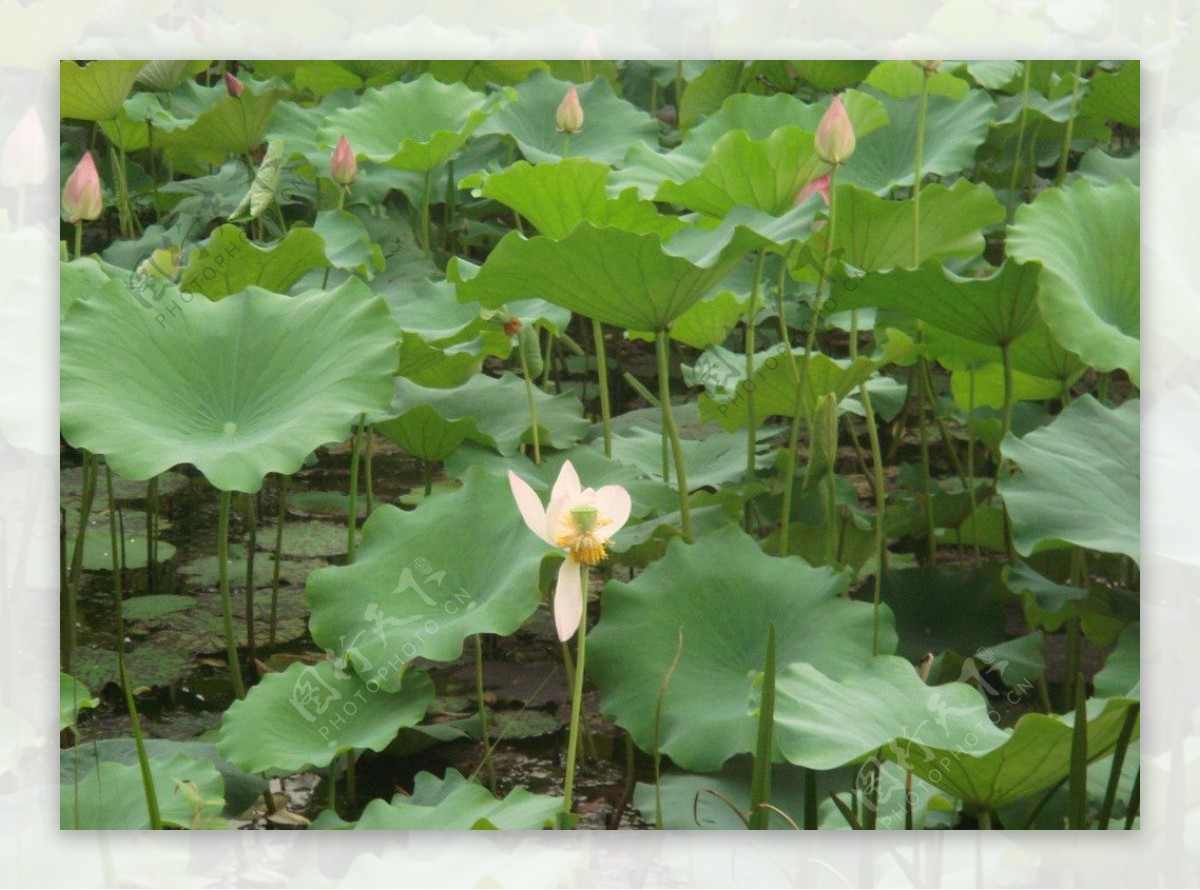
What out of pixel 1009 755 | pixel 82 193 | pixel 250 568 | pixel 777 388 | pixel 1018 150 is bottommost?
pixel 1009 755

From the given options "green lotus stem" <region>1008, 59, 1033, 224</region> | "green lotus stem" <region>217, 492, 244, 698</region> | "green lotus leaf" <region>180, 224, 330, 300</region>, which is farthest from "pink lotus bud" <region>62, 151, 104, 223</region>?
"green lotus stem" <region>1008, 59, 1033, 224</region>

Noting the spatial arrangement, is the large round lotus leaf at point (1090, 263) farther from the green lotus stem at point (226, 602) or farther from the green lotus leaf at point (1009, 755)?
the green lotus stem at point (226, 602)

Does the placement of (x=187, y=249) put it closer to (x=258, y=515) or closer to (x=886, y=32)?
(x=258, y=515)

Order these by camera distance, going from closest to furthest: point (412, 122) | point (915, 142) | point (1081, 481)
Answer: point (1081, 481) < point (915, 142) < point (412, 122)

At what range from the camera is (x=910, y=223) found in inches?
63.0

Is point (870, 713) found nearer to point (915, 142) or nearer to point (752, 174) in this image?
point (752, 174)

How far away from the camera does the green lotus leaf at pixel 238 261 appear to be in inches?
61.9

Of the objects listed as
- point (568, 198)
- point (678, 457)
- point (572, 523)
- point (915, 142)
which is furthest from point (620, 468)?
point (915, 142)

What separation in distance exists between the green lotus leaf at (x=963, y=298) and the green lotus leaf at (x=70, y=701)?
938mm

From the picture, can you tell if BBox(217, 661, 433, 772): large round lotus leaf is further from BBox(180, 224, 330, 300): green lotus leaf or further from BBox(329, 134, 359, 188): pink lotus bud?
BBox(329, 134, 359, 188): pink lotus bud

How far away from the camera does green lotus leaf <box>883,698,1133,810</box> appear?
1.12m

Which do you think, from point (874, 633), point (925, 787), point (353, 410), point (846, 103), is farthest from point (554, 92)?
point (925, 787)

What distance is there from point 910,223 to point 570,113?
0.46m

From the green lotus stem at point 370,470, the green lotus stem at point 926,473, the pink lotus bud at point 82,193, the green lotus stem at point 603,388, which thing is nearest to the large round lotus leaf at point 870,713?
the green lotus stem at point 926,473
